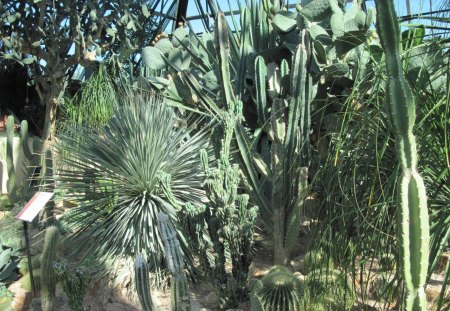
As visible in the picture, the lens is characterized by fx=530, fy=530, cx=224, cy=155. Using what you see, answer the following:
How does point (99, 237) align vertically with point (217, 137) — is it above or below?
below

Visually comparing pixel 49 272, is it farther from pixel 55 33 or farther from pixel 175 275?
pixel 55 33

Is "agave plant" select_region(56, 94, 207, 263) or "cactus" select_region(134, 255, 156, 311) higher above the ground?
"agave plant" select_region(56, 94, 207, 263)

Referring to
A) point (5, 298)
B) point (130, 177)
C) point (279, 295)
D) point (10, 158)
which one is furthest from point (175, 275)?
point (10, 158)

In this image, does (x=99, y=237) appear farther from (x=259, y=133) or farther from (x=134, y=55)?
(x=134, y=55)

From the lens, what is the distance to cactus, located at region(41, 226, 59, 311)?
3895 mm

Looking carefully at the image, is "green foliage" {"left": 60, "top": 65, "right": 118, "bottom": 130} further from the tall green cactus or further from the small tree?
the tall green cactus

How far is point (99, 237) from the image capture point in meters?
4.45

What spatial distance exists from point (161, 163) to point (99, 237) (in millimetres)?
813

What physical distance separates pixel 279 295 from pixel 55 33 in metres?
4.85

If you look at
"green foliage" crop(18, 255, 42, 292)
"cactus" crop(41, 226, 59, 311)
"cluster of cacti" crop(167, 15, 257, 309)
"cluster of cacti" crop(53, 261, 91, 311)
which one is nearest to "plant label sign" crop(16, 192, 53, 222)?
"cactus" crop(41, 226, 59, 311)

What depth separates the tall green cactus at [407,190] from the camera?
181 centimetres

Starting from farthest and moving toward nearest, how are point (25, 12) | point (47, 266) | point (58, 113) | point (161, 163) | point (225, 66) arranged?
point (58, 113), point (25, 12), point (161, 163), point (225, 66), point (47, 266)

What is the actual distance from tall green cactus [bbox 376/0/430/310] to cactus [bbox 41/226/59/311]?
286cm

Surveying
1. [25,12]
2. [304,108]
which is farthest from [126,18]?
[304,108]
